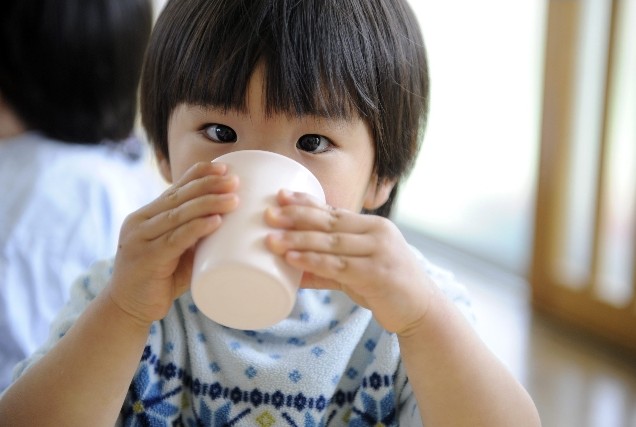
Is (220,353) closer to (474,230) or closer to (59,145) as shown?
(59,145)

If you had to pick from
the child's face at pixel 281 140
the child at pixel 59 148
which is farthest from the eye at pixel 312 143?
the child at pixel 59 148

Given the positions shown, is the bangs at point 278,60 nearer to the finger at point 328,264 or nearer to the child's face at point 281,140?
the child's face at point 281,140

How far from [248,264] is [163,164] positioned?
45cm

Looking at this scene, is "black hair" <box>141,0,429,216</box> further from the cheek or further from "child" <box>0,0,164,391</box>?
"child" <box>0,0,164,391</box>

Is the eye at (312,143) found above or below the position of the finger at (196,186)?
above

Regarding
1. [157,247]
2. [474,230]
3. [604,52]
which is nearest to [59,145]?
[157,247]

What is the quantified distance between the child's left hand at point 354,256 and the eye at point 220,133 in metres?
0.18

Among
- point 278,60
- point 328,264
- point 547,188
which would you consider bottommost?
point 547,188

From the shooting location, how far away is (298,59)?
841 mm

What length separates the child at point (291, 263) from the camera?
747 mm

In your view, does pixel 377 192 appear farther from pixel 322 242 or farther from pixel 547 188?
pixel 547 188

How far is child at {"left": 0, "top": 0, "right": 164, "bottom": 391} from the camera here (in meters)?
1.36

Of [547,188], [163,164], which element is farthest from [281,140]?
[547,188]

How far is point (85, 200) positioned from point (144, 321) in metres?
0.67
